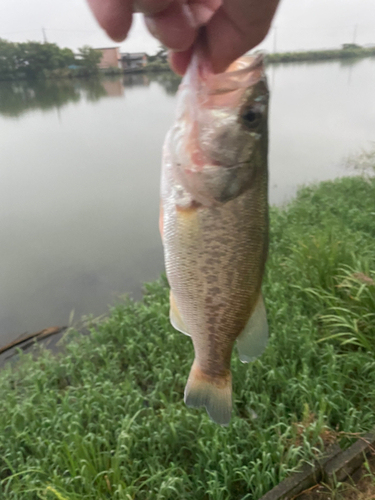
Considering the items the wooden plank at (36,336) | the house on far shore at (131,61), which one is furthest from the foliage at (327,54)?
the wooden plank at (36,336)

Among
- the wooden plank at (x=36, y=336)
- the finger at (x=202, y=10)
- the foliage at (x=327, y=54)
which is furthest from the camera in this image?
the foliage at (x=327, y=54)

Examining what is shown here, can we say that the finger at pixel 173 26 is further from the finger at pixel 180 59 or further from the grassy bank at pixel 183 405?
the grassy bank at pixel 183 405

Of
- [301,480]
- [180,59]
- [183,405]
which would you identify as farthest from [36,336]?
[180,59]

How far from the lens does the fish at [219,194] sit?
120 centimetres

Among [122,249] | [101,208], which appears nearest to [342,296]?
[122,249]

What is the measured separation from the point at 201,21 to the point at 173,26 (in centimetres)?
13

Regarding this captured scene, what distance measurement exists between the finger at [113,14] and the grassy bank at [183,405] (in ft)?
7.73

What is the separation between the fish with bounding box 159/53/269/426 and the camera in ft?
3.95

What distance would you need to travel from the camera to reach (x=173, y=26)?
89cm

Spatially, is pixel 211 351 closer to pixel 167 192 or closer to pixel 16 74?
pixel 167 192

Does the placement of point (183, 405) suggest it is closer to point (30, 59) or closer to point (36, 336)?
point (36, 336)

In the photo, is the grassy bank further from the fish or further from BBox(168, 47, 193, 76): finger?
BBox(168, 47, 193, 76): finger

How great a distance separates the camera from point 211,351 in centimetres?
135

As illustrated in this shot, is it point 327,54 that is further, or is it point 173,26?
point 327,54
